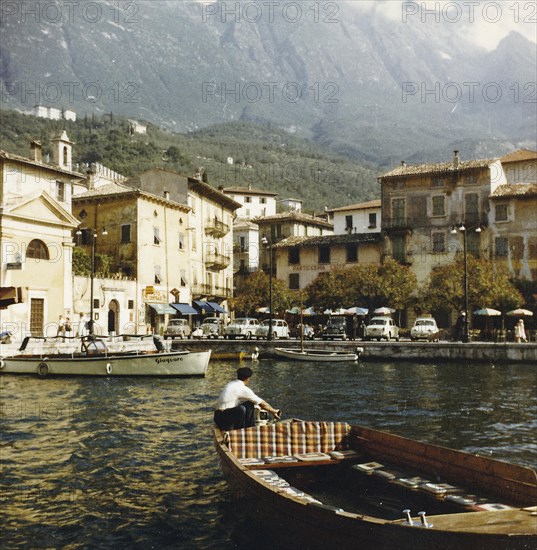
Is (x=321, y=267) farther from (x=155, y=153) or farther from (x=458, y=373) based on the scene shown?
(x=155, y=153)

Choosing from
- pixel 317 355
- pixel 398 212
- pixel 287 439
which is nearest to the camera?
pixel 287 439

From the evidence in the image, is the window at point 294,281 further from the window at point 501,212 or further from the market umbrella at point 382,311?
the window at point 501,212

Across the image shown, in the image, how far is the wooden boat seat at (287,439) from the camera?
11.0 metres

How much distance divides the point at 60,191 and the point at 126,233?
32.8ft

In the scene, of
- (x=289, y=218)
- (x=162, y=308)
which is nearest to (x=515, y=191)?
(x=289, y=218)

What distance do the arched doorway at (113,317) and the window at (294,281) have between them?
1960cm

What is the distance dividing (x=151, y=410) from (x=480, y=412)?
10.2m

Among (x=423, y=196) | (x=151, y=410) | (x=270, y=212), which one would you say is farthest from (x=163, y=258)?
(x=270, y=212)

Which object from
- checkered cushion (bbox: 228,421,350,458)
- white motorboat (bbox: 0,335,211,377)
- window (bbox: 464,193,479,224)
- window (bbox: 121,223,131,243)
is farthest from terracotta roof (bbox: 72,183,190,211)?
checkered cushion (bbox: 228,421,350,458)

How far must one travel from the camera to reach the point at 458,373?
111ft

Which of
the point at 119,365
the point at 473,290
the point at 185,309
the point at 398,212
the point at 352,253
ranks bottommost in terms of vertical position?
the point at 119,365

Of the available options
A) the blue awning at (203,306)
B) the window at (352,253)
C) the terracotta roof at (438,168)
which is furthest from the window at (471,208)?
the blue awning at (203,306)

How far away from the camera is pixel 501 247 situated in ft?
183

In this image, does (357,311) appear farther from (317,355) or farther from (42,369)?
(42,369)
